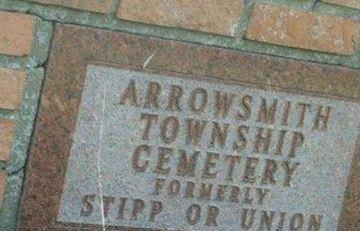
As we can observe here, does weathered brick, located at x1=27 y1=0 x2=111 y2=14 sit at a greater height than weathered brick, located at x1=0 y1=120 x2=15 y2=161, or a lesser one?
greater

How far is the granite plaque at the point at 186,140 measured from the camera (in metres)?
1.70

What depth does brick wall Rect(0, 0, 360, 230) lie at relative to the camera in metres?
1.64

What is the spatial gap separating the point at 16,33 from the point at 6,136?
22 cm

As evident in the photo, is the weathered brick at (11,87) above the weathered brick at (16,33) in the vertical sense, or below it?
below

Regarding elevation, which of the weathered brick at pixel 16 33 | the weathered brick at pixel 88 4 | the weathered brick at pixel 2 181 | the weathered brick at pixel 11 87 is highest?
the weathered brick at pixel 88 4

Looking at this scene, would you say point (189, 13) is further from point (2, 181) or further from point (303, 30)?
point (2, 181)

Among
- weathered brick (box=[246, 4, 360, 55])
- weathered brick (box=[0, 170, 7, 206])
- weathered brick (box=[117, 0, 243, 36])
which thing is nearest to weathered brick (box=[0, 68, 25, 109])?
weathered brick (box=[0, 170, 7, 206])

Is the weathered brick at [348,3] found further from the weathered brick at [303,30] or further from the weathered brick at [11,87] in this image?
the weathered brick at [11,87]

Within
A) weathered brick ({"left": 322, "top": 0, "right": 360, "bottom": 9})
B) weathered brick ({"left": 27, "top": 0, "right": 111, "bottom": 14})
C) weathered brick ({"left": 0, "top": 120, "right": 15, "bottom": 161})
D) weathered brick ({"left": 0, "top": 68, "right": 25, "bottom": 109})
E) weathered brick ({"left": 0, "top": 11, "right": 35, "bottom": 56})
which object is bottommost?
weathered brick ({"left": 0, "top": 120, "right": 15, "bottom": 161})

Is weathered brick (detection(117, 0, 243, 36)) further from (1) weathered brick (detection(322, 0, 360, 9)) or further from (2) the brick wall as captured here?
(1) weathered brick (detection(322, 0, 360, 9))

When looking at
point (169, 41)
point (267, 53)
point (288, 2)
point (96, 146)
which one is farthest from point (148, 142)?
point (288, 2)

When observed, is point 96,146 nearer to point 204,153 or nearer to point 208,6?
point 204,153

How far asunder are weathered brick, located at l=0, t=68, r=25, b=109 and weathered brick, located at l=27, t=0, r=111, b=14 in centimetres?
17

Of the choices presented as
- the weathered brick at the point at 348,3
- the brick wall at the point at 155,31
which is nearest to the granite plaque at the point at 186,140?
the brick wall at the point at 155,31
